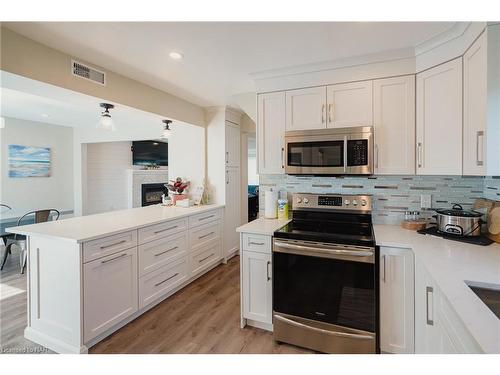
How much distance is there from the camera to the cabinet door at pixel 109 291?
1.84 meters

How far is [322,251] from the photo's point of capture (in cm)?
179

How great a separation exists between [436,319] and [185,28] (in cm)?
214

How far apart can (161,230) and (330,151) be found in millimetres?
1758

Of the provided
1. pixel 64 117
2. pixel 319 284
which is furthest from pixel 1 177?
pixel 319 284

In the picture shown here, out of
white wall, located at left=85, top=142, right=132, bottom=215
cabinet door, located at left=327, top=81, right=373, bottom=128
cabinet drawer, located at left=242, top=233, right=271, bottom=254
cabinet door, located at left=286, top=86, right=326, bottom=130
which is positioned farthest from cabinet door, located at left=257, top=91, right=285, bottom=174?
white wall, located at left=85, top=142, right=132, bottom=215

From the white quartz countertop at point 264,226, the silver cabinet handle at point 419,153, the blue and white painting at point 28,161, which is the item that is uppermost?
the blue and white painting at point 28,161

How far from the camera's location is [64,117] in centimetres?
450

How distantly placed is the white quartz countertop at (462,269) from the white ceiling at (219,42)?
1391 millimetres

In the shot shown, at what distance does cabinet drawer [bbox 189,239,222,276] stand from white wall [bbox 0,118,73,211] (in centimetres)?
394

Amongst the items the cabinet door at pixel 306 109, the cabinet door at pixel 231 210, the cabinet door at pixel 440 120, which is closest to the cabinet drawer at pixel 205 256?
the cabinet door at pixel 231 210

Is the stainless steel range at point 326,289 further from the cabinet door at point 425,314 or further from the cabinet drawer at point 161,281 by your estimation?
the cabinet drawer at point 161,281

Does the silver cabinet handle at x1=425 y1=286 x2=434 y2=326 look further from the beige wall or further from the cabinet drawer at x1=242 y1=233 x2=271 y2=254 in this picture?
the beige wall

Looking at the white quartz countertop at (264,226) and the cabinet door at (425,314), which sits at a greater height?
the white quartz countertop at (264,226)

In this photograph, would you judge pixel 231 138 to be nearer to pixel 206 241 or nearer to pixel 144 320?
pixel 206 241
